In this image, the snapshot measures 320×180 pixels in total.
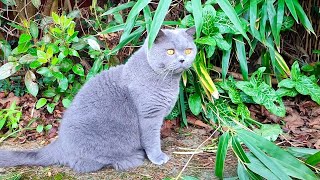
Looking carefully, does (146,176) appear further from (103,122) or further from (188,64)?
(188,64)

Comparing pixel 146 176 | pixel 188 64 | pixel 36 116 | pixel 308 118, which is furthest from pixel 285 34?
pixel 36 116

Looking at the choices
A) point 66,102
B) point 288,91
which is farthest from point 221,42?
point 66,102

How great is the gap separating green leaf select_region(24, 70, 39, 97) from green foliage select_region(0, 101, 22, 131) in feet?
0.46

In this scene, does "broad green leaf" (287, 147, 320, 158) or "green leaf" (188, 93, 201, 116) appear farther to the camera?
"green leaf" (188, 93, 201, 116)

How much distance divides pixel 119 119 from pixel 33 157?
475mm

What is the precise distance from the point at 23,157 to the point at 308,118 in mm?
1713

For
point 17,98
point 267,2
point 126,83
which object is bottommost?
point 17,98

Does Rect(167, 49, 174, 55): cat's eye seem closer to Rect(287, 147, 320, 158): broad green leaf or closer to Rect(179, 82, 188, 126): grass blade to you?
Rect(179, 82, 188, 126): grass blade

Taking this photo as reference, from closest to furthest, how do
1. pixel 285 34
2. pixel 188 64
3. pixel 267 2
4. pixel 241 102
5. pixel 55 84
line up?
pixel 188 64, pixel 267 2, pixel 241 102, pixel 55 84, pixel 285 34

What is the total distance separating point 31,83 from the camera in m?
2.58

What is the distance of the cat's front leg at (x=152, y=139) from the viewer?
2107 mm

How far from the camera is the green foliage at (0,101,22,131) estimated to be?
2499 mm

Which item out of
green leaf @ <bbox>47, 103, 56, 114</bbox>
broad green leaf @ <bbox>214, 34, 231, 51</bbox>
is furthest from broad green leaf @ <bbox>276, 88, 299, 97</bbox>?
green leaf @ <bbox>47, 103, 56, 114</bbox>

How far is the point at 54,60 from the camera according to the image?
2477mm
